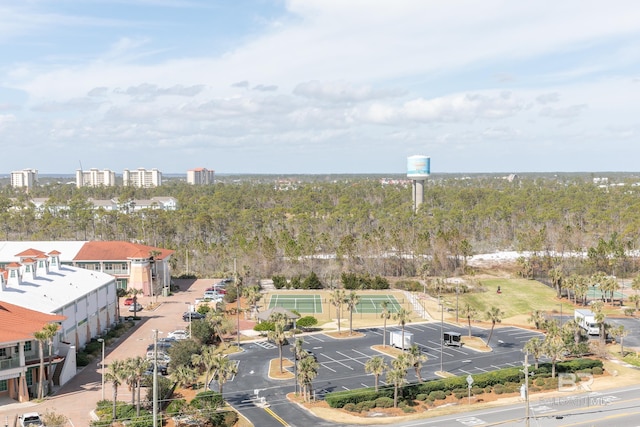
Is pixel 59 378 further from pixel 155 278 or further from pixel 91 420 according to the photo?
pixel 155 278

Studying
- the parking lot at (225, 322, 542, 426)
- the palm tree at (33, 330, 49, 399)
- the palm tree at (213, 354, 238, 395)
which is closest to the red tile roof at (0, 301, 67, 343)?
the palm tree at (33, 330, 49, 399)

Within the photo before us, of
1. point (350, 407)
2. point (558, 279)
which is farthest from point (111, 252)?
point (558, 279)

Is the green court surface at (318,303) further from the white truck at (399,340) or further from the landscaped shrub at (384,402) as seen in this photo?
the landscaped shrub at (384,402)

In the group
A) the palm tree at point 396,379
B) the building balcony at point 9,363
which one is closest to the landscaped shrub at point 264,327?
the palm tree at point 396,379

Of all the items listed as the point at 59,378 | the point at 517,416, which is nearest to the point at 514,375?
the point at 517,416

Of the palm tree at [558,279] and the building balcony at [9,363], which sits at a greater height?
the building balcony at [9,363]
